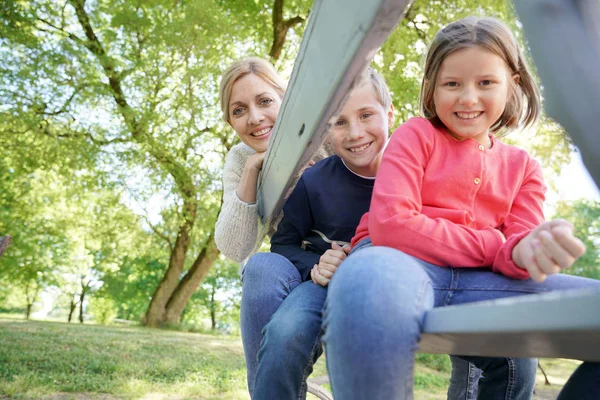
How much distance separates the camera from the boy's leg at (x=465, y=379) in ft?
5.14

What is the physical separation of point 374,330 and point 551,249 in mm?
278

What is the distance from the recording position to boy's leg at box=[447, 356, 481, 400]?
1.57 metres

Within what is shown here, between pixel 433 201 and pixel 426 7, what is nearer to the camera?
pixel 433 201

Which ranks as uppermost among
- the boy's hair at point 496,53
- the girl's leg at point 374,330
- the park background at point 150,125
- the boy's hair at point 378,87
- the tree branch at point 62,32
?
the tree branch at point 62,32

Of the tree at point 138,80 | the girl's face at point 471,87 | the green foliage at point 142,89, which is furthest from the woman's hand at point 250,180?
the tree at point 138,80

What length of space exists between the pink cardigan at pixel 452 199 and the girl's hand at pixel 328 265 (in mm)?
50

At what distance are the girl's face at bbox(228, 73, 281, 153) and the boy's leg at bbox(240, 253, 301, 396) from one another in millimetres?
645

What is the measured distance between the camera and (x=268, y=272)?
143 cm

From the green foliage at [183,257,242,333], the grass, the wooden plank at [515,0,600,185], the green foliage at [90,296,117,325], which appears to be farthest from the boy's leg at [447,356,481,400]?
the green foliage at [90,296,117,325]

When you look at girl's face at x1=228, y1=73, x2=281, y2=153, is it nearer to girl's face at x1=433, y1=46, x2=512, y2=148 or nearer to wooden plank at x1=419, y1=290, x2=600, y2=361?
girl's face at x1=433, y1=46, x2=512, y2=148

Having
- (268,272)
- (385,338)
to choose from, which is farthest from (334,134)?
(385,338)

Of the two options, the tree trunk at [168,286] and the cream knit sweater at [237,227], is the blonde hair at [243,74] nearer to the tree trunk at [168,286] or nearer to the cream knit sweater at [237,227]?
the cream knit sweater at [237,227]

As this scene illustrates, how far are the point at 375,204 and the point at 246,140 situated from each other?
105 centimetres

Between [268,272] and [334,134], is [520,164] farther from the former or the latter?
[268,272]
